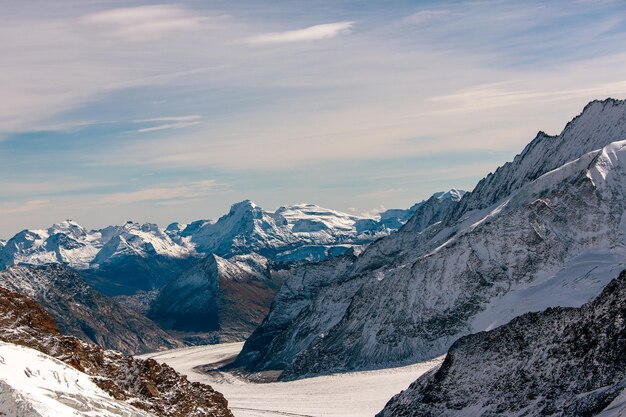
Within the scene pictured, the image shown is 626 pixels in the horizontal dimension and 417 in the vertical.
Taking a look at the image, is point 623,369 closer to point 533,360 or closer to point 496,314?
point 533,360

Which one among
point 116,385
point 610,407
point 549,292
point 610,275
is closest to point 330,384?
point 549,292

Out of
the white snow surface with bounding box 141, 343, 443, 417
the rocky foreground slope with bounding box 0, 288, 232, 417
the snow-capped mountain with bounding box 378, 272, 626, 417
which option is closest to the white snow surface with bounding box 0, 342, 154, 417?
the rocky foreground slope with bounding box 0, 288, 232, 417

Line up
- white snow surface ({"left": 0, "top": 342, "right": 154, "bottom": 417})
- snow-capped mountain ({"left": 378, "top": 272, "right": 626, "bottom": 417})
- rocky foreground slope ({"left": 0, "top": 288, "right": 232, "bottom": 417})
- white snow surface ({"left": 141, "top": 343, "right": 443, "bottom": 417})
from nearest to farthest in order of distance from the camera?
1. white snow surface ({"left": 0, "top": 342, "right": 154, "bottom": 417})
2. rocky foreground slope ({"left": 0, "top": 288, "right": 232, "bottom": 417})
3. snow-capped mountain ({"left": 378, "top": 272, "right": 626, "bottom": 417})
4. white snow surface ({"left": 141, "top": 343, "right": 443, "bottom": 417})

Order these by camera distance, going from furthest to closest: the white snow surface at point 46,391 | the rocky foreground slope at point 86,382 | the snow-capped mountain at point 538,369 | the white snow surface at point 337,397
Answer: the white snow surface at point 337,397 < the snow-capped mountain at point 538,369 < the rocky foreground slope at point 86,382 < the white snow surface at point 46,391

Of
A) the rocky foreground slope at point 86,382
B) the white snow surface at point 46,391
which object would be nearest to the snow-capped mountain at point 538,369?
the rocky foreground slope at point 86,382

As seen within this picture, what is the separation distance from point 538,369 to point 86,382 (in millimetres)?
46007

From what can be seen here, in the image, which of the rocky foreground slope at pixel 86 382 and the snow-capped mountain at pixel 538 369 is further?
the snow-capped mountain at pixel 538 369

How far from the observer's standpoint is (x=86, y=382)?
71.0m

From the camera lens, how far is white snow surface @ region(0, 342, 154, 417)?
56.8 m

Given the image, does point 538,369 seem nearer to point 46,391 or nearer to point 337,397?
point 46,391

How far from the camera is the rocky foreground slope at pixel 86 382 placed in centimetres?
6175

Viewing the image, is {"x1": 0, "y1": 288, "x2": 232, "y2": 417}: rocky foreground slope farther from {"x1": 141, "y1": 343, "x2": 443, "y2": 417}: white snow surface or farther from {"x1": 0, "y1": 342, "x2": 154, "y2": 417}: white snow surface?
{"x1": 141, "y1": 343, "x2": 443, "y2": 417}: white snow surface

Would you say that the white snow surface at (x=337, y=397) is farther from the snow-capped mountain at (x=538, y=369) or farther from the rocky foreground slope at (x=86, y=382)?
the rocky foreground slope at (x=86, y=382)

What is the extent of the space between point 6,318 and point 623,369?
59319mm
